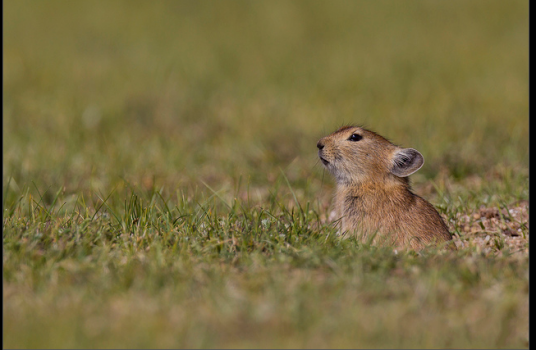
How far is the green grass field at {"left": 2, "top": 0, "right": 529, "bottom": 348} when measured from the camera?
3.81 m

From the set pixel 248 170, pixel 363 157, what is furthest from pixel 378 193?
pixel 248 170

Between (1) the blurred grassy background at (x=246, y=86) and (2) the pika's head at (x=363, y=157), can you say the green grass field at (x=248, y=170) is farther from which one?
(2) the pika's head at (x=363, y=157)

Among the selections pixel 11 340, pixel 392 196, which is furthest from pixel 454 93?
pixel 11 340

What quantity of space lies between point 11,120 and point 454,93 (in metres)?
6.44

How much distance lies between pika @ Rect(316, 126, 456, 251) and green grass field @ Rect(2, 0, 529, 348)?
33 centimetres

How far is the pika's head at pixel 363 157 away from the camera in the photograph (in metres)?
5.86

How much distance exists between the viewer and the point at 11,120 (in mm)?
10008

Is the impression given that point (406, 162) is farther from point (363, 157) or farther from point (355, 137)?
point (355, 137)

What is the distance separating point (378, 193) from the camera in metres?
5.73

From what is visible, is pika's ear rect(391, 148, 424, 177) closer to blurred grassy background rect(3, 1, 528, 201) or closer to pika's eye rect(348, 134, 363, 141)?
pika's eye rect(348, 134, 363, 141)

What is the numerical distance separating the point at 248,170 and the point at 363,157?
7.56 feet

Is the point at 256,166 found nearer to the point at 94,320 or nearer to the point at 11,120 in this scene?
the point at 11,120

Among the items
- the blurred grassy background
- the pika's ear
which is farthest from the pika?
the blurred grassy background

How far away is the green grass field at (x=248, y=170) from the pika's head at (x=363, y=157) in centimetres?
47
